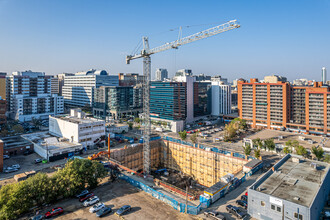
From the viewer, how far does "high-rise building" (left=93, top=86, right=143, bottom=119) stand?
340 ft

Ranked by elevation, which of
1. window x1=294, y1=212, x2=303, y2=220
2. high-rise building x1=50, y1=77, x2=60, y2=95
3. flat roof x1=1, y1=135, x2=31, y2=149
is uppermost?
high-rise building x1=50, y1=77, x2=60, y2=95

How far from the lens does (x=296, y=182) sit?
26172 millimetres

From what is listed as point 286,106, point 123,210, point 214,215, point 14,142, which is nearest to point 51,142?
point 14,142

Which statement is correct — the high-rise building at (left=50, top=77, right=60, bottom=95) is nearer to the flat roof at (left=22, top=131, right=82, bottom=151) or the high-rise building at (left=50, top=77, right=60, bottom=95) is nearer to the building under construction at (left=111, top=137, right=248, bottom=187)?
the flat roof at (left=22, top=131, right=82, bottom=151)

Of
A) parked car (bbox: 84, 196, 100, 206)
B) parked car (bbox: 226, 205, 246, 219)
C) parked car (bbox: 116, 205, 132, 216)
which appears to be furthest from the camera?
parked car (bbox: 84, 196, 100, 206)

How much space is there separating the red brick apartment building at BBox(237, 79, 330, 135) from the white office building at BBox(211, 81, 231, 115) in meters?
14.3

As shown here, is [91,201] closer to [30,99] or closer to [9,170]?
[9,170]

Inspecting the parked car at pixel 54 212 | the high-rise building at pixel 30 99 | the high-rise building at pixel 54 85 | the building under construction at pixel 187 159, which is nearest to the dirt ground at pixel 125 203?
the parked car at pixel 54 212

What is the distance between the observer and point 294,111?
78.1m

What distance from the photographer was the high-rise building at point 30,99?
8644 cm

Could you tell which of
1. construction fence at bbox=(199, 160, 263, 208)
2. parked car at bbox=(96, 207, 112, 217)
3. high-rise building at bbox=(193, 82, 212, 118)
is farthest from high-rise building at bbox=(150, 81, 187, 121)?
parked car at bbox=(96, 207, 112, 217)

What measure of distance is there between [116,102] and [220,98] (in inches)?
1978

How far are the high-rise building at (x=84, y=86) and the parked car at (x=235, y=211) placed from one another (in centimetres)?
11013

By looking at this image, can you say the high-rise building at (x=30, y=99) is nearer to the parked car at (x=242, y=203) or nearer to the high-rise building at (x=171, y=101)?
the high-rise building at (x=171, y=101)
